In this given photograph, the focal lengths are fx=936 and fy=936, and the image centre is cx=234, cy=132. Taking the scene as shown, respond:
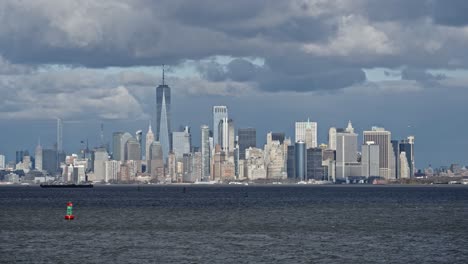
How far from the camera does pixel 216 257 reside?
86.8 m

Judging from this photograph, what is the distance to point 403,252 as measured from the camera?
91.3 metres

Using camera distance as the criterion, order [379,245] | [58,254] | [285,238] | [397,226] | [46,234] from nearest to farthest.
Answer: [58,254], [379,245], [285,238], [46,234], [397,226]

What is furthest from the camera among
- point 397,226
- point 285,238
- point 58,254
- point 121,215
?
point 121,215

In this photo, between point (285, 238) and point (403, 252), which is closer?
point (403, 252)

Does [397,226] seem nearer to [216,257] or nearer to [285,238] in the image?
[285,238]

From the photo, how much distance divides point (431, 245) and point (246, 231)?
28477mm

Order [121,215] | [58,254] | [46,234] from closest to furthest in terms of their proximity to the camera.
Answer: [58,254]
[46,234]
[121,215]

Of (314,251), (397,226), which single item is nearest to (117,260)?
(314,251)

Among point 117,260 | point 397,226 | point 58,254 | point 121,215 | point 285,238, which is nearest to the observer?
point 117,260

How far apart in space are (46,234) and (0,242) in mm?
12895

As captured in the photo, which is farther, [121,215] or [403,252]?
[121,215]

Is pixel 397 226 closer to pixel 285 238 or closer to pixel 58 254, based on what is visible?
pixel 285 238

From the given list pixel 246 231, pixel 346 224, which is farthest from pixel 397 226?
pixel 246 231

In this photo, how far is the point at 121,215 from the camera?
165 metres
